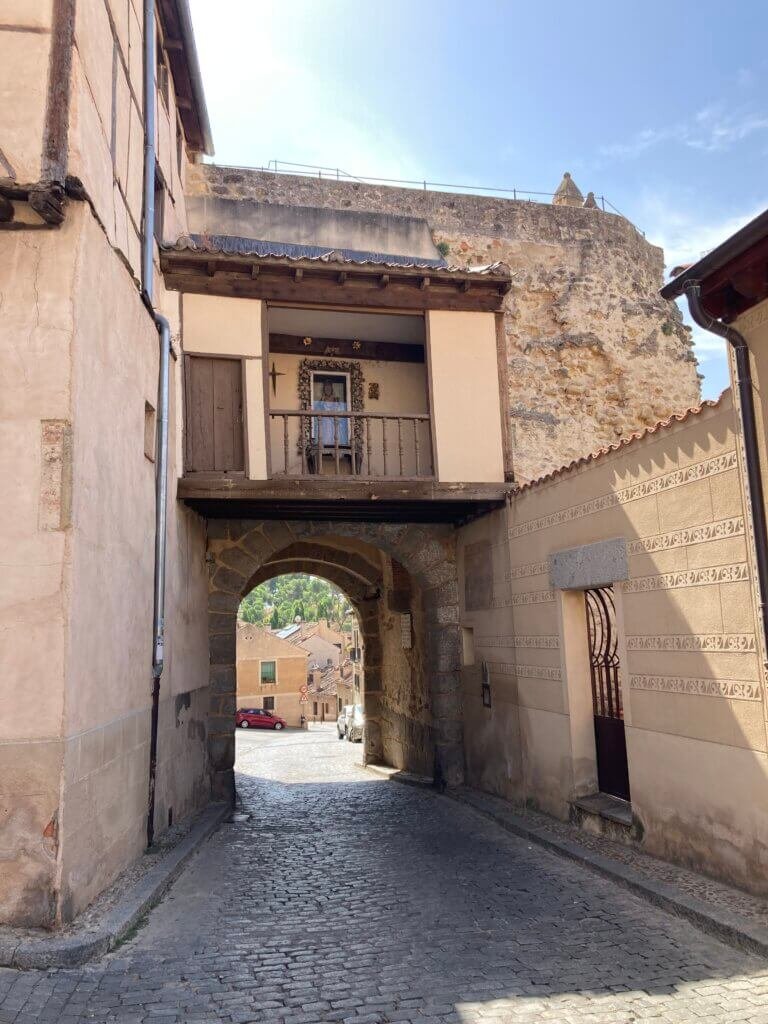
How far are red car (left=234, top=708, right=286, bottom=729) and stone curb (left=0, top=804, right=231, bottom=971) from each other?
106ft

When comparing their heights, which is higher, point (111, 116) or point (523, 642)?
point (111, 116)

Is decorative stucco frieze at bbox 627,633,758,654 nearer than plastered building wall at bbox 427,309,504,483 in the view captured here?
Yes

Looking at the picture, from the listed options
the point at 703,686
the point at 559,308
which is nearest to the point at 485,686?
the point at 703,686

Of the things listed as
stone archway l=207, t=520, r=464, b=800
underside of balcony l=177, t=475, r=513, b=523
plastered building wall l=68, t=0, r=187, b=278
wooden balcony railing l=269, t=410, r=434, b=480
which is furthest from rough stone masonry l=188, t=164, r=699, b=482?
plastered building wall l=68, t=0, r=187, b=278

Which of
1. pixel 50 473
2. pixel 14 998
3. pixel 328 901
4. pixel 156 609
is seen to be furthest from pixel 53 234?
pixel 328 901

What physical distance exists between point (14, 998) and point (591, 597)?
18.1 feet

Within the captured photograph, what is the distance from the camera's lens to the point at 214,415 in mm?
8508

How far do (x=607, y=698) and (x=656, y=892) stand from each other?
2265 mm

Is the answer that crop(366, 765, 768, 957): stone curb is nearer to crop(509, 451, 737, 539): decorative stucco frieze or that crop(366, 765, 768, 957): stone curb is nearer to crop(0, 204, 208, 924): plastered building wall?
crop(509, 451, 737, 539): decorative stucco frieze

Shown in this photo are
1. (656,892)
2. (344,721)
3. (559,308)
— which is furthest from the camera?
(344,721)

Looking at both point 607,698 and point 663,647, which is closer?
point 663,647

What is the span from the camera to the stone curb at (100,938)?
12.9 feet

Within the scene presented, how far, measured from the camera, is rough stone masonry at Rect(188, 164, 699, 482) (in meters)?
14.2

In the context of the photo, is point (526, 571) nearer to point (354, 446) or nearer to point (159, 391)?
point (354, 446)
